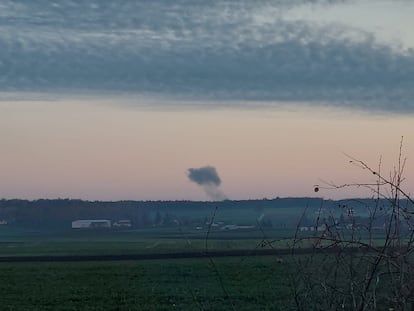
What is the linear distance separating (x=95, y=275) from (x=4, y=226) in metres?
110

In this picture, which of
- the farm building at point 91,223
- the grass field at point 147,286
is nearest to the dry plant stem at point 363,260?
the grass field at point 147,286

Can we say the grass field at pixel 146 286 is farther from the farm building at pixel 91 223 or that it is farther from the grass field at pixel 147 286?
the farm building at pixel 91 223

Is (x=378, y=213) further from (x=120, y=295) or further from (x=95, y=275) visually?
(x=95, y=275)

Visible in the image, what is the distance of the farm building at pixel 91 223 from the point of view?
428 feet

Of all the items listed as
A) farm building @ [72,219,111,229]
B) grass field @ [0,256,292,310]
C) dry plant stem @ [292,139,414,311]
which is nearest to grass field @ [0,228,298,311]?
grass field @ [0,256,292,310]

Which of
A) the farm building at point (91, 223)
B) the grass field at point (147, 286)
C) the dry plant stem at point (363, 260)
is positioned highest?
the dry plant stem at point (363, 260)

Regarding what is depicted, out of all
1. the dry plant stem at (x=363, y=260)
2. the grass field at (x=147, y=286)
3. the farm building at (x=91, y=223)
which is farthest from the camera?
the farm building at (x=91, y=223)

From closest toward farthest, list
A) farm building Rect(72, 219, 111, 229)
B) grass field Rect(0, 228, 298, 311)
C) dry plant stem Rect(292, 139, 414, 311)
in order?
1. dry plant stem Rect(292, 139, 414, 311)
2. grass field Rect(0, 228, 298, 311)
3. farm building Rect(72, 219, 111, 229)

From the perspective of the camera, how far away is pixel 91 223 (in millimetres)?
132125

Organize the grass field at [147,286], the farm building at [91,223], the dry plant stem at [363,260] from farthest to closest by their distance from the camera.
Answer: the farm building at [91,223]
the grass field at [147,286]
the dry plant stem at [363,260]

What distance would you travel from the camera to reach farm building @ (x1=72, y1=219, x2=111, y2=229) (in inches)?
5133

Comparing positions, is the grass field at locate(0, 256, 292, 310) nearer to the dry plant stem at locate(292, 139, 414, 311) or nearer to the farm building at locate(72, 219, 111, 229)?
the dry plant stem at locate(292, 139, 414, 311)

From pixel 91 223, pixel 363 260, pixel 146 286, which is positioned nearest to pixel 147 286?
pixel 146 286

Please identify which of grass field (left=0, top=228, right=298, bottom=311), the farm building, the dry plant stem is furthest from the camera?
the farm building
